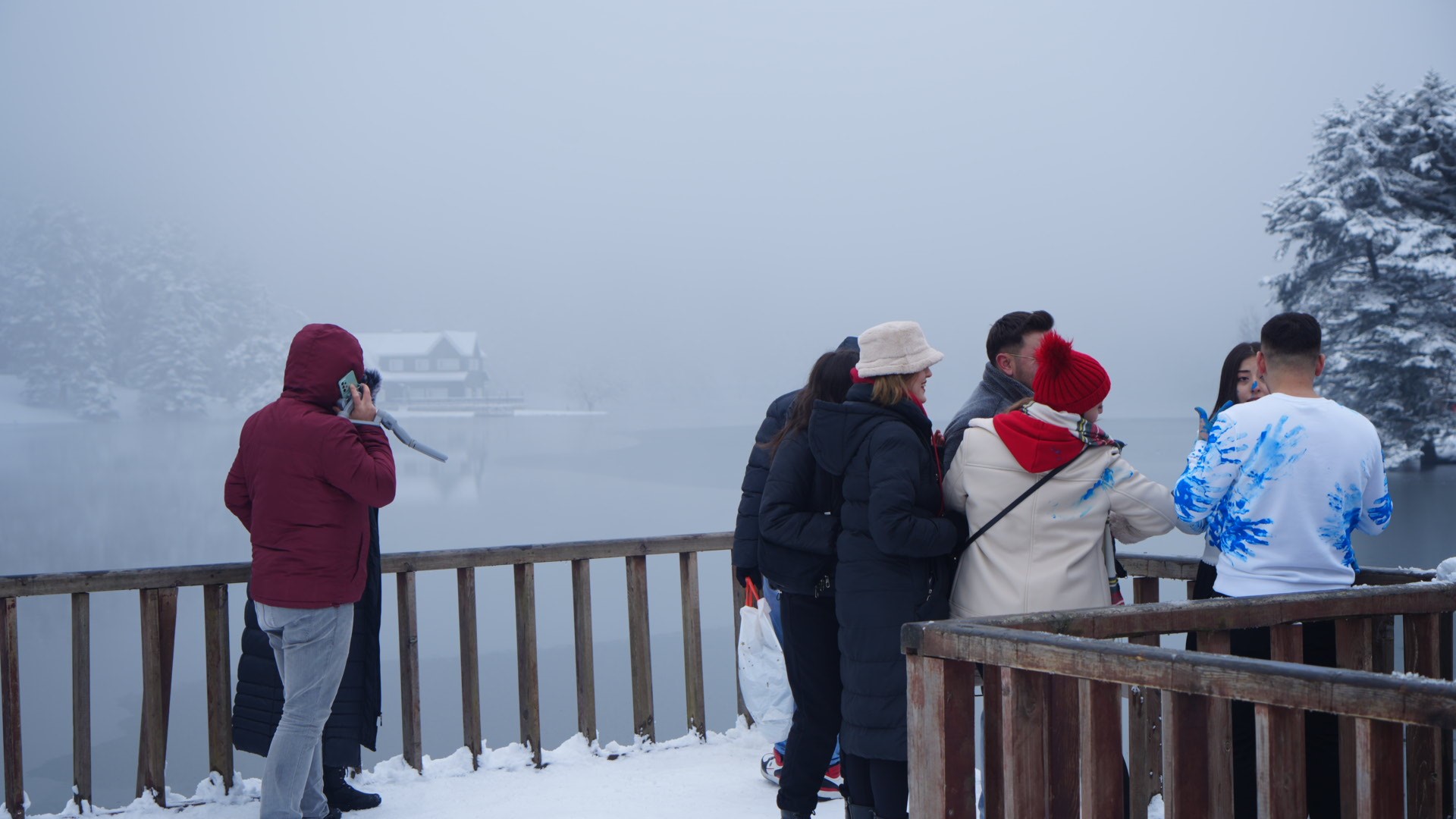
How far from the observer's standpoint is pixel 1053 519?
2213 mm

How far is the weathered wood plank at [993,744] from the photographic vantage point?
182 centimetres

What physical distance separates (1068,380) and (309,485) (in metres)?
1.85

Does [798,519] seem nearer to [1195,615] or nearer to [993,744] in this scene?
[993,744]

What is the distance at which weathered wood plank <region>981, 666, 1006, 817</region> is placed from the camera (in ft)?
5.97

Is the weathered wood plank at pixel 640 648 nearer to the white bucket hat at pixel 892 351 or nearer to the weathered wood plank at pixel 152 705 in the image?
the weathered wood plank at pixel 152 705

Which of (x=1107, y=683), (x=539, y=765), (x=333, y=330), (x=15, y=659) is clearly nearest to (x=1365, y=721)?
(x=1107, y=683)

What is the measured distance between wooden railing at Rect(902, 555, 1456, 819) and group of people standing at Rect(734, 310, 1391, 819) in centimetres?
19

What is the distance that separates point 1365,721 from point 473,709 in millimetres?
2863

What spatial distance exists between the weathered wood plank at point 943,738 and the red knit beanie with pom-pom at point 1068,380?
2.13 feet

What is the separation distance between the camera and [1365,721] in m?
1.36

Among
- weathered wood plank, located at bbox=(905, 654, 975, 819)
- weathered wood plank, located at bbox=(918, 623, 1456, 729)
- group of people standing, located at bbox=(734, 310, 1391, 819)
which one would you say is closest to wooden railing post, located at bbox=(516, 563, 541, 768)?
group of people standing, located at bbox=(734, 310, 1391, 819)

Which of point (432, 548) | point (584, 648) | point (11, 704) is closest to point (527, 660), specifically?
point (584, 648)

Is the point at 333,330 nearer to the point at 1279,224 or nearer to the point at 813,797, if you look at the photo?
the point at 813,797

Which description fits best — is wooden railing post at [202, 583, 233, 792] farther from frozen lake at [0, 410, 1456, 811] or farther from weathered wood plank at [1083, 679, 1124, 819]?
frozen lake at [0, 410, 1456, 811]
